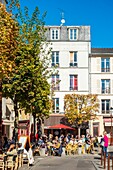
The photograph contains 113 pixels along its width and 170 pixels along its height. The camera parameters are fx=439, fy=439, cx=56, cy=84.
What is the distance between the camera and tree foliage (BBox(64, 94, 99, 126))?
53.2 meters

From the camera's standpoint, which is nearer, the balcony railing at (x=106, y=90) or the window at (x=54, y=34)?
the balcony railing at (x=106, y=90)

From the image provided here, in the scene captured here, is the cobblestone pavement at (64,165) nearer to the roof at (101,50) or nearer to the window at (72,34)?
the window at (72,34)

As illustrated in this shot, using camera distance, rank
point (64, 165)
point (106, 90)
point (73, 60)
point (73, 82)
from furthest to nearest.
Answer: point (73, 60)
point (73, 82)
point (106, 90)
point (64, 165)

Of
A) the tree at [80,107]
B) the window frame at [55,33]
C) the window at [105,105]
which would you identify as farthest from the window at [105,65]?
the window frame at [55,33]

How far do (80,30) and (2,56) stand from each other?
45.7 metres

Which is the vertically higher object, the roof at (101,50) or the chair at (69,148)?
the roof at (101,50)

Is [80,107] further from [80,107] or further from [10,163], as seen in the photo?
[10,163]

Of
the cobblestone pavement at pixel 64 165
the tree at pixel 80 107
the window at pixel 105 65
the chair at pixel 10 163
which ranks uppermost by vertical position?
the window at pixel 105 65

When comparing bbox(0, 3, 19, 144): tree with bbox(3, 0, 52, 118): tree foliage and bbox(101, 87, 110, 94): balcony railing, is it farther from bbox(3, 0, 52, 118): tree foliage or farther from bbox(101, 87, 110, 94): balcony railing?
bbox(101, 87, 110, 94): balcony railing

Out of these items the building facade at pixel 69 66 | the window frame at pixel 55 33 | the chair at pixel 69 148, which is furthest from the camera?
the window frame at pixel 55 33

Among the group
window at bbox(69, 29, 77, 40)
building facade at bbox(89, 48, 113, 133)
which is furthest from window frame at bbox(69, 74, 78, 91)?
window at bbox(69, 29, 77, 40)

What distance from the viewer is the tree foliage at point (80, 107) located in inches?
2096

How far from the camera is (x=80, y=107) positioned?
53.9 m

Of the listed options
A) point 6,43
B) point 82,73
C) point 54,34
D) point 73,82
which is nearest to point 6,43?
point 6,43
